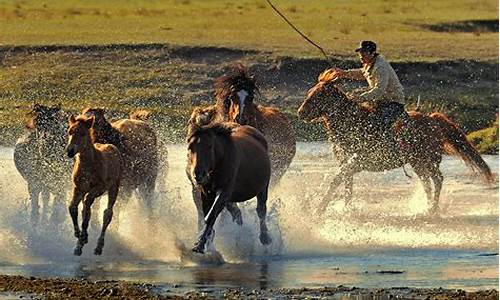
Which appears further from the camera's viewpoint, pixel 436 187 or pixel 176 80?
pixel 176 80

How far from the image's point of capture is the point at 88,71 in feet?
113

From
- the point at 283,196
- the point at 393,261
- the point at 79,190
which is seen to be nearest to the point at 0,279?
the point at 79,190

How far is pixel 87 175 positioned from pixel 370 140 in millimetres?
5297

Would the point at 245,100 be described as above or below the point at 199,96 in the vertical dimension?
above

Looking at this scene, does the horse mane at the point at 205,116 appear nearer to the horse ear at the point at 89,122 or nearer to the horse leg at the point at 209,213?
the horse leg at the point at 209,213

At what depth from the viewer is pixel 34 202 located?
770 inches

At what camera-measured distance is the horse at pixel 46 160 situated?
19.6 metres

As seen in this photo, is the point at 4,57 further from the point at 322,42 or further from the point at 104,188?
the point at 104,188

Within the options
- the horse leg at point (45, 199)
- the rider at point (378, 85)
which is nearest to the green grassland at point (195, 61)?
the rider at point (378, 85)

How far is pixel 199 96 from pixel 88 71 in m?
2.77

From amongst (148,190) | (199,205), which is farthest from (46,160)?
(199,205)

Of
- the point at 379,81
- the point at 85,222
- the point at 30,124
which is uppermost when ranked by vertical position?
the point at 379,81

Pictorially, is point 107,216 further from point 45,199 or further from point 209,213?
point 45,199

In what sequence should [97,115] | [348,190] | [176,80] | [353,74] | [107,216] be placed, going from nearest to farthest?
Result: 1. [107,216]
2. [97,115]
3. [353,74]
4. [348,190]
5. [176,80]
